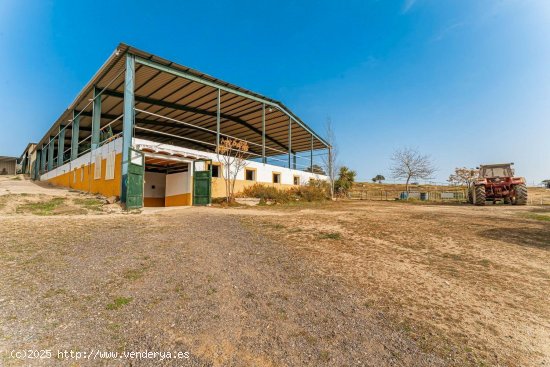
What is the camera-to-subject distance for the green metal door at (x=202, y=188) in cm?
1622

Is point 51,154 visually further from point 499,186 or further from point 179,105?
point 499,186

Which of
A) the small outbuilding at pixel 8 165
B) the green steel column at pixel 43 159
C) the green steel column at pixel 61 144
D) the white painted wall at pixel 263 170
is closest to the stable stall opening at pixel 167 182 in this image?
the white painted wall at pixel 263 170

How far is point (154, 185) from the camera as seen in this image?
19.7 meters

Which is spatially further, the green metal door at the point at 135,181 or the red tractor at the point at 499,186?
the red tractor at the point at 499,186

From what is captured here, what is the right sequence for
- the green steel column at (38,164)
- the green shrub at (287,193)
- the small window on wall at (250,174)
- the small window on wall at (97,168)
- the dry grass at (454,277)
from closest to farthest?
the dry grass at (454,277)
the small window on wall at (97,168)
the green shrub at (287,193)
the small window on wall at (250,174)
the green steel column at (38,164)

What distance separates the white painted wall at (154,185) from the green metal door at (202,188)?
16.6 feet

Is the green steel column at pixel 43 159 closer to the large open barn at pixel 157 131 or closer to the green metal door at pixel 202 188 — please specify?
the large open barn at pixel 157 131

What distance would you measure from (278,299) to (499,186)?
19982mm

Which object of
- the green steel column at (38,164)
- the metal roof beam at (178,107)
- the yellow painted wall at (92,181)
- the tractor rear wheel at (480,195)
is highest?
the metal roof beam at (178,107)

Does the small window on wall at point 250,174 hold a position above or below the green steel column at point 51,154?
below

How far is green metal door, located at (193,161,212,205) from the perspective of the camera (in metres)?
16.2

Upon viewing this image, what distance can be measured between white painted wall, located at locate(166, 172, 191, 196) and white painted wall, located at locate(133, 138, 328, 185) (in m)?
1.68

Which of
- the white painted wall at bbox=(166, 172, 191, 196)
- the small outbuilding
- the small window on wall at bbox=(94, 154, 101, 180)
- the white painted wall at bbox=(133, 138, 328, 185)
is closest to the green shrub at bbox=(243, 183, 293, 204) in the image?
the white painted wall at bbox=(133, 138, 328, 185)

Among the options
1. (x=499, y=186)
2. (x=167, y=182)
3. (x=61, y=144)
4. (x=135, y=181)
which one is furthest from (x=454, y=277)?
(x=61, y=144)
